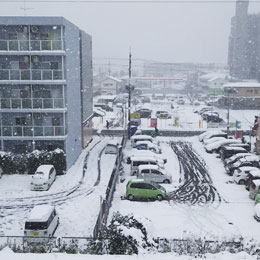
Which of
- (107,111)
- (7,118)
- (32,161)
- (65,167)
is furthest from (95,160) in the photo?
(107,111)

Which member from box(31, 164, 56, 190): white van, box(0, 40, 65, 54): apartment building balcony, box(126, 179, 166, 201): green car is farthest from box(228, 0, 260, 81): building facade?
box(126, 179, 166, 201): green car

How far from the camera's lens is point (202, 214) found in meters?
17.1

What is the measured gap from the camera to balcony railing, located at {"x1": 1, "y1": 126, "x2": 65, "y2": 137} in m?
24.1

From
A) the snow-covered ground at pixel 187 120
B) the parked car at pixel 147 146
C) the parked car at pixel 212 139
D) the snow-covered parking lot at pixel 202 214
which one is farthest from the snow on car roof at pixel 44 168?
the snow-covered ground at pixel 187 120

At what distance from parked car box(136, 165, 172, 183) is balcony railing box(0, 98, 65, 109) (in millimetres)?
7442

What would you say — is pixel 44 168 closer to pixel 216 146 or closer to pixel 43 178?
pixel 43 178

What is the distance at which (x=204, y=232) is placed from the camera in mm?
15008

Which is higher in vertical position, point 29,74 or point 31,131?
point 29,74

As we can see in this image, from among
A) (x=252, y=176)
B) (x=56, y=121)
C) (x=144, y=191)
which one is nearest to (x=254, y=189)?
(x=252, y=176)

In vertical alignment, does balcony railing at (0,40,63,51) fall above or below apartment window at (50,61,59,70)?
above

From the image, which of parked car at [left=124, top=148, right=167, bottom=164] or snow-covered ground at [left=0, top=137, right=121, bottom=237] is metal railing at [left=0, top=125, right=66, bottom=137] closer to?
snow-covered ground at [left=0, top=137, right=121, bottom=237]

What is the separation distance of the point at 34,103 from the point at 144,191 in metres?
10.6

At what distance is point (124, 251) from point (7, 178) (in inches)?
599

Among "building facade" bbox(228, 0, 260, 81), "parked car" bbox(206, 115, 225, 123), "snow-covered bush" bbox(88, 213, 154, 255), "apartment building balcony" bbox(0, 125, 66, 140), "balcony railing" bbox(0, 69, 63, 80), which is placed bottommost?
"parked car" bbox(206, 115, 225, 123)
